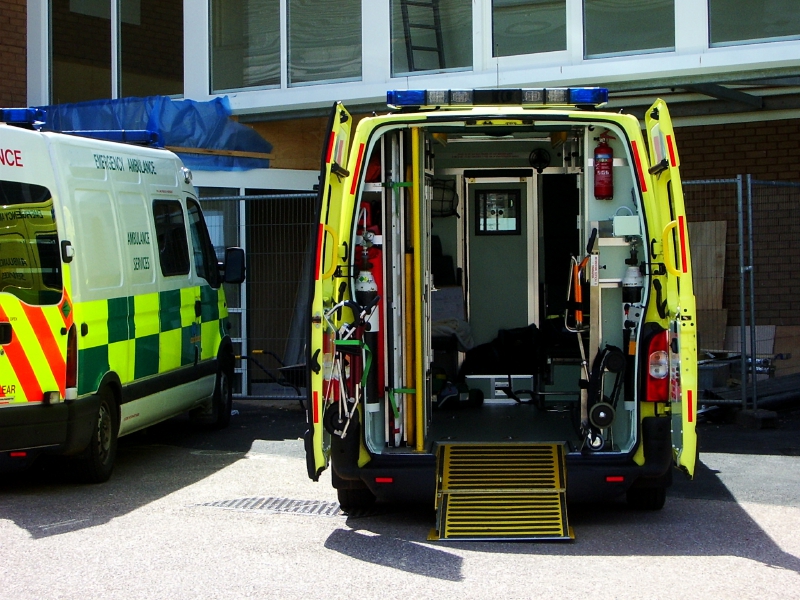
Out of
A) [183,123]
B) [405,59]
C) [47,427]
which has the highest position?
[405,59]

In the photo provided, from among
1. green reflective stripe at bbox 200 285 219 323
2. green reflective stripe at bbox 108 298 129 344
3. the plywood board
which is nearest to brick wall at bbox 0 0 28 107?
green reflective stripe at bbox 200 285 219 323

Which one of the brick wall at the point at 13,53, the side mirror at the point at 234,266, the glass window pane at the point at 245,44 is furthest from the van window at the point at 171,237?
the brick wall at the point at 13,53

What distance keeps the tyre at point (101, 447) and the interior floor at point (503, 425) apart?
225 cm

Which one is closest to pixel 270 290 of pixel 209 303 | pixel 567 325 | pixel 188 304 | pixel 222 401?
pixel 222 401

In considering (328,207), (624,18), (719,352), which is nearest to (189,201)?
(328,207)

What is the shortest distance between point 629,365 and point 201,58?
8016mm

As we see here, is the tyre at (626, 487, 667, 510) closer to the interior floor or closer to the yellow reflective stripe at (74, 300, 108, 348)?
the interior floor

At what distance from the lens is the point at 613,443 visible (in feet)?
21.3

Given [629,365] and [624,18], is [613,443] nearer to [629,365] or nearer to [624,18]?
[629,365]

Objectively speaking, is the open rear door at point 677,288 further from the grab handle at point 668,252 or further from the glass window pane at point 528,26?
the glass window pane at point 528,26

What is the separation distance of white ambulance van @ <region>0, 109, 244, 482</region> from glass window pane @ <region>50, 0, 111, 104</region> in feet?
15.8

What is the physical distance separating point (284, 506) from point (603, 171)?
2860 mm

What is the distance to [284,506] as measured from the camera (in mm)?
7094

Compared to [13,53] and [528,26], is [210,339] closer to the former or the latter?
[528,26]
